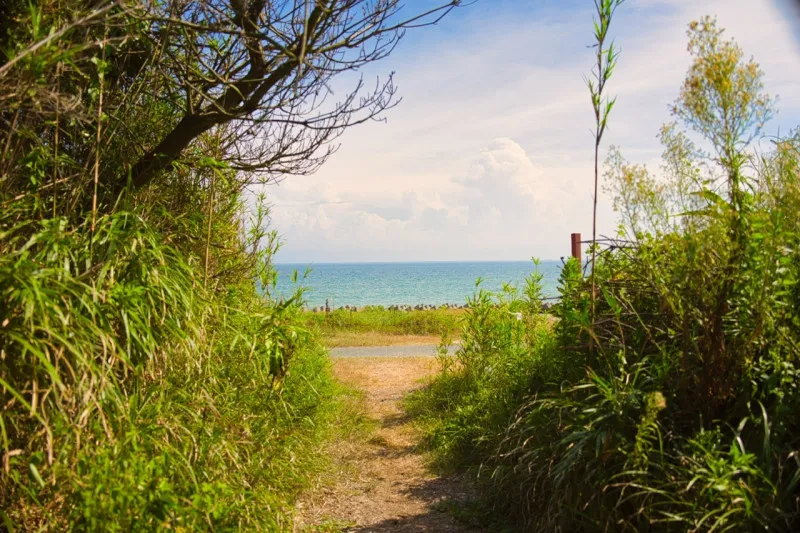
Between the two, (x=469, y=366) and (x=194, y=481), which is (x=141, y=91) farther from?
(x=469, y=366)

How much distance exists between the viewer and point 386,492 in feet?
14.9

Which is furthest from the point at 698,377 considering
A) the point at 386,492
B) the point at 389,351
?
the point at 389,351

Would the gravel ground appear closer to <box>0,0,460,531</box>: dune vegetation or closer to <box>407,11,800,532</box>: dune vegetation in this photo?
<box>0,0,460,531</box>: dune vegetation

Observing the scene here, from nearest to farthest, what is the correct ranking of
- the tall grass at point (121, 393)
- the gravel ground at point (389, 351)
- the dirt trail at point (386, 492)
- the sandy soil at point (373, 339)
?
the tall grass at point (121, 393), the dirt trail at point (386, 492), the gravel ground at point (389, 351), the sandy soil at point (373, 339)

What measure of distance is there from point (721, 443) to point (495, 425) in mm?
2172

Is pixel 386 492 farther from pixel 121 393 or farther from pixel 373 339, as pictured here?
pixel 373 339

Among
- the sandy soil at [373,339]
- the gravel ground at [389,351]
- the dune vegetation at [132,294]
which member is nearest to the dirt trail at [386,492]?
the dune vegetation at [132,294]

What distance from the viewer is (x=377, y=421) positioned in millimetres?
6637

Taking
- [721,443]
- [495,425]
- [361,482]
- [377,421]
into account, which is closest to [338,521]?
[361,482]

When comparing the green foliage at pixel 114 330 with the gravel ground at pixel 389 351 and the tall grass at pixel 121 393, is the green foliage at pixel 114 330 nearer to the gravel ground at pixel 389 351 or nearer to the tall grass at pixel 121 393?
the tall grass at pixel 121 393

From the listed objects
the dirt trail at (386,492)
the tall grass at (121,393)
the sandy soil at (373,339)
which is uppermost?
the tall grass at (121,393)

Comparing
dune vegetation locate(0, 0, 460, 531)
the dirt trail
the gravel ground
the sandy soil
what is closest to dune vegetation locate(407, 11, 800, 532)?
the dirt trail

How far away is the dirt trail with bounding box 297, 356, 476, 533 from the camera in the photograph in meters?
3.85

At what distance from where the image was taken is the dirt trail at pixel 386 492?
3.85 metres
